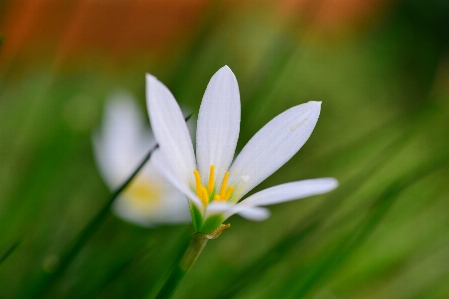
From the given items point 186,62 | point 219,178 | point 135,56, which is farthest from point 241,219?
point 135,56

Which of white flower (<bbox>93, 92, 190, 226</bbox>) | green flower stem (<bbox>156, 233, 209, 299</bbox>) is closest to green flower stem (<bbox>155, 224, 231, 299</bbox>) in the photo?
green flower stem (<bbox>156, 233, 209, 299</bbox>)

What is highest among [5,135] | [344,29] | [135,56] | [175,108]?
[344,29]

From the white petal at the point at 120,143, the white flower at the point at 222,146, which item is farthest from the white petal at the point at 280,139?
the white petal at the point at 120,143

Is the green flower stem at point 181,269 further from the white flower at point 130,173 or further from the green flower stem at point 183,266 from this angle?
the white flower at point 130,173

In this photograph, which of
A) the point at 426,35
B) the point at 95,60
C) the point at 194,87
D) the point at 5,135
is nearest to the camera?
the point at 5,135

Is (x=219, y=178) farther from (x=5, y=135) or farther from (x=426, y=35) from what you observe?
(x=426, y=35)

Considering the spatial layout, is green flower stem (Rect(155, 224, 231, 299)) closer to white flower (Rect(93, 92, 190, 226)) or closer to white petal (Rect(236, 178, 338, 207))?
white petal (Rect(236, 178, 338, 207))
